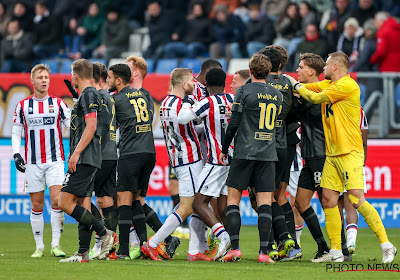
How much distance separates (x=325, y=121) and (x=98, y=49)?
39.9 ft

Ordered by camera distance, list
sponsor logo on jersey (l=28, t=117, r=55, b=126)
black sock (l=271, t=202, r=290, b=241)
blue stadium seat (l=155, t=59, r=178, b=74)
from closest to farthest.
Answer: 1. black sock (l=271, t=202, r=290, b=241)
2. sponsor logo on jersey (l=28, t=117, r=55, b=126)
3. blue stadium seat (l=155, t=59, r=178, b=74)

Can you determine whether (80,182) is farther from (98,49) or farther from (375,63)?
(98,49)

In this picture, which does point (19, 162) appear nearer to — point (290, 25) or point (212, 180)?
point (212, 180)

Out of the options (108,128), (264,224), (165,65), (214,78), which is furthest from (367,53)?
(264,224)

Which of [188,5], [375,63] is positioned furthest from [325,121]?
[188,5]

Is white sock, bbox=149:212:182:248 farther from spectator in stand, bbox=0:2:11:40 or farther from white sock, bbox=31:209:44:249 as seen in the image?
spectator in stand, bbox=0:2:11:40

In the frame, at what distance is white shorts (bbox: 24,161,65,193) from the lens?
10.6 metres

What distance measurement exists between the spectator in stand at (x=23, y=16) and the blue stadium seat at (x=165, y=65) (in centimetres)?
454

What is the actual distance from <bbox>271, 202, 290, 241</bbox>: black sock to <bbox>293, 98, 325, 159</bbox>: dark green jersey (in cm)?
74

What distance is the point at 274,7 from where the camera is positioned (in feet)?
66.2

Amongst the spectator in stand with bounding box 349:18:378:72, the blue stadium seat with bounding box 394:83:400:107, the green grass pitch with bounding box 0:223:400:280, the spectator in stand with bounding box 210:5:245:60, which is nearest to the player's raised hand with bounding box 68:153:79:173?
the green grass pitch with bounding box 0:223:400:280

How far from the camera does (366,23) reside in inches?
688

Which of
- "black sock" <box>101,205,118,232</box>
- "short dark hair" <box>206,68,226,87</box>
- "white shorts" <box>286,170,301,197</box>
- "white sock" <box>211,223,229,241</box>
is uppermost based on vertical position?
"short dark hair" <box>206,68,226,87</box>

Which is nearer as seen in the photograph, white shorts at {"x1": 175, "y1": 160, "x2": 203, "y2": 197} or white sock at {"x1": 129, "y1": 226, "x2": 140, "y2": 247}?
white shorts at {"x1": 175, "y1": 160, "x2": 203, "y2": 197}
